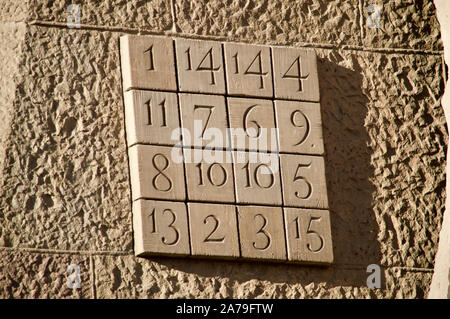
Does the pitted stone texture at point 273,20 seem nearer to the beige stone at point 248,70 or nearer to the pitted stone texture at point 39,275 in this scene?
the beige stone at point 248,70

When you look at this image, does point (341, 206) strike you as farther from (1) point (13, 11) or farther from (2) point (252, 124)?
(1) point (13, 11)

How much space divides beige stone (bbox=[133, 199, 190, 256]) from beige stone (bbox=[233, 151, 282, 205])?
0.77ft

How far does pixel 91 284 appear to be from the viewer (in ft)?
14.6

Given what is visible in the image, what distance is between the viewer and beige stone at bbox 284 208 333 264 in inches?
182

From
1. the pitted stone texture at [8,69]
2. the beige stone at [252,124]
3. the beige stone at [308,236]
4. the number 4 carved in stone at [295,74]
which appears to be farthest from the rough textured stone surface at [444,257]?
the pitted stone texture at [8,69]

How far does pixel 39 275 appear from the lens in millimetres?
4434

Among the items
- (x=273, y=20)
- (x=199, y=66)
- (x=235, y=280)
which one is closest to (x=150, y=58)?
(x=199, y=66)

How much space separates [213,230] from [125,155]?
0.40 m

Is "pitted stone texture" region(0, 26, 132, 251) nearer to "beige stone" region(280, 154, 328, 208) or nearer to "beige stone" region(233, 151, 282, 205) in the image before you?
"beige stone" region(233, 151, 282, 205)

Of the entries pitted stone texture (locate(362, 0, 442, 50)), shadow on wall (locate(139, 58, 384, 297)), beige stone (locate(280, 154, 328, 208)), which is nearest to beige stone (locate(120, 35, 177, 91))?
beige stone (locate(280, 154, 328, 208))

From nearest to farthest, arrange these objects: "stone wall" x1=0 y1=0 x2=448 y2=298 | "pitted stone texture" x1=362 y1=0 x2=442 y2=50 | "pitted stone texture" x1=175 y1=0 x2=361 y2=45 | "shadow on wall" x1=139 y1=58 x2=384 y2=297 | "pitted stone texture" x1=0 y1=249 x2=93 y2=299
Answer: "pitted stone texture" x1=0 y1=249 x2=93 y2=299 → "stone wall" x1=0 y1=0 x2=448 y2=298 → "shadow on wall" x1=139 y1=58 x2=384 y2=297 → "pitted stone texture" x1=175 y1=0 x2=361 y2=45 → "pitted stone texture" x1=362 y1=0 x2=442 y2=50

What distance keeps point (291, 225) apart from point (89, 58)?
92 cm
